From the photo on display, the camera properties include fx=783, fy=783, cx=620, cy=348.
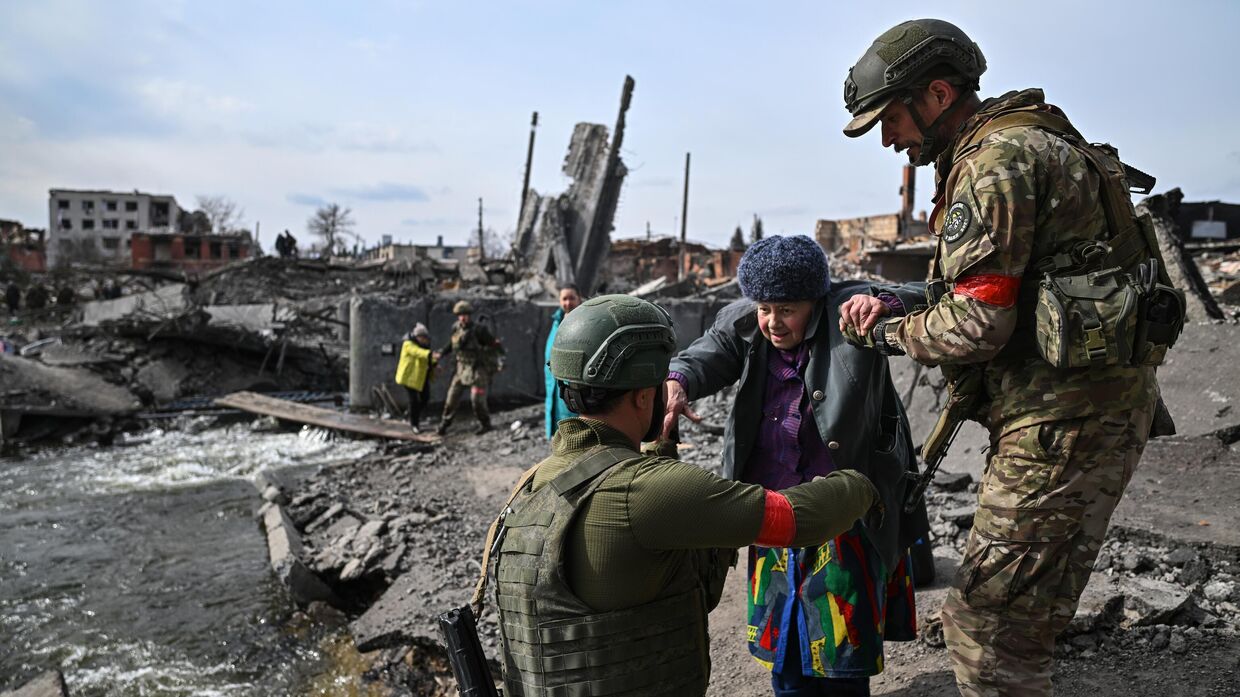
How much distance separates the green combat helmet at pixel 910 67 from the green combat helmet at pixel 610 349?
83 centimetres

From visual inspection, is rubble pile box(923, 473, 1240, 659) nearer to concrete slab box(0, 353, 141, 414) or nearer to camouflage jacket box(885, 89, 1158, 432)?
camouflage jacket box(885, 89, 1158, 432)

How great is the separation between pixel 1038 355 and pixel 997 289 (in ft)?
0.67

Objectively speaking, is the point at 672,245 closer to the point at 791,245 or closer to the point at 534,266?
the point at 534,266

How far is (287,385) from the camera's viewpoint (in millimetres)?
18172

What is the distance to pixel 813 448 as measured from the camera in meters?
2.29

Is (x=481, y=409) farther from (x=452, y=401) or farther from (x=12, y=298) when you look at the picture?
(x=12, y=298)

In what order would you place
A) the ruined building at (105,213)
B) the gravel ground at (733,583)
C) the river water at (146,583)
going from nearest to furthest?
the gravel ground at (733,583) → the river water at (146,583) → the ruined building at (105,213)

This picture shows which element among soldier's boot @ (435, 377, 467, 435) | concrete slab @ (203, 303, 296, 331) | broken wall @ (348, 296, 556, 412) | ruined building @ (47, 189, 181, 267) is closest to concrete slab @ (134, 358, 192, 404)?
concrete slab @ (203, 303, 296, 331)

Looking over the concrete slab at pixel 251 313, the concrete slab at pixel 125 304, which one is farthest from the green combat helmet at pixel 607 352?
the concrete slab at pixel 125 304

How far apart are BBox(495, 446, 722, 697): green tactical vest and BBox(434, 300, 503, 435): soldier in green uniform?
8.56m

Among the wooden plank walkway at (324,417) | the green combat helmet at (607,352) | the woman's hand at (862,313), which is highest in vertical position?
the woman's hand at (862,313)

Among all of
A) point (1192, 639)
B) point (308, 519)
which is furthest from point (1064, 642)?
point (308, 519)

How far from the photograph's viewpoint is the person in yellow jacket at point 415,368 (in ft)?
33.6

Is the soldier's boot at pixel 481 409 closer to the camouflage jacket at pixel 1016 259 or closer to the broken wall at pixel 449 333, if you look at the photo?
the broken wall at pixel 449 333
